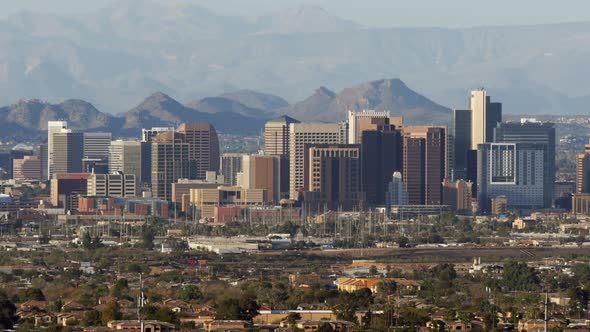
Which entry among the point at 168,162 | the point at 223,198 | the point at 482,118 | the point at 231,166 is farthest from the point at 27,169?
the point at 223,198

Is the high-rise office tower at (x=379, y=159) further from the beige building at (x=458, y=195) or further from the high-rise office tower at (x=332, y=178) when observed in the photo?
the beige building at (x=458, y=195)

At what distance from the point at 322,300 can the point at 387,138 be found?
82.3 meters

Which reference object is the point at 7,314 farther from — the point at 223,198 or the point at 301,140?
the point at 301,140

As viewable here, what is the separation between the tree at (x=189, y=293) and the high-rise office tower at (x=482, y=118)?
8896 cm

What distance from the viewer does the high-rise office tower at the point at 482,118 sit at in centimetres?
16300

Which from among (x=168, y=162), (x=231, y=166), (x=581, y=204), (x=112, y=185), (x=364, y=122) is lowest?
(x=581, y=204)

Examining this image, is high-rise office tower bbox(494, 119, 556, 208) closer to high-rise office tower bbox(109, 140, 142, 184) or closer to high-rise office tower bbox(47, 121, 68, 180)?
high-rise office tower bbox(109, 140, 142, 184)

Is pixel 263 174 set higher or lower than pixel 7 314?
higher

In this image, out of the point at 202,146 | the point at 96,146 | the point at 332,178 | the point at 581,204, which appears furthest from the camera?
A: the point at 96,146

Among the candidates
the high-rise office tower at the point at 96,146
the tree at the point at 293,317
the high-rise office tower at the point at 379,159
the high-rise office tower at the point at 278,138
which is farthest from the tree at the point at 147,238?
the high-rise office tower at the point at 96,146

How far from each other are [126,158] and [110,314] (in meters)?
107

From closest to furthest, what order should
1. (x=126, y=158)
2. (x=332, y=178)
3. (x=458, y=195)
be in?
(x=458, y=195) < (x=332, y=178) < (x=126, y=158)

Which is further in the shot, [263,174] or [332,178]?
[263,174]

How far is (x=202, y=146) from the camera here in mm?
166000
